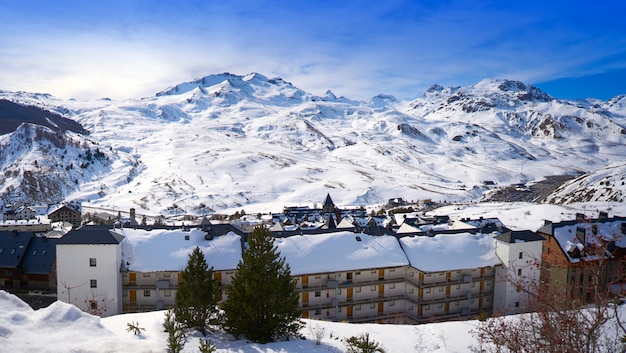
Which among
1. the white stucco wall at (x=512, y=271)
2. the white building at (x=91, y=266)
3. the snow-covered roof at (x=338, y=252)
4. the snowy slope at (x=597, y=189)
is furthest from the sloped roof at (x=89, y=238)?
the snowy slope at (x=597, y=189)

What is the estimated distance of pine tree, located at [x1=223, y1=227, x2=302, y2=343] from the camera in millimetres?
21688

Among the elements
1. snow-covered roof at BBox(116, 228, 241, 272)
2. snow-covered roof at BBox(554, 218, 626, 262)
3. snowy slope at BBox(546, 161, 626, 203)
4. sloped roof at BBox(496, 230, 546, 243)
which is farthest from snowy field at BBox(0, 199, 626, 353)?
snowy slope at BBox(546, 161, 626, 203)

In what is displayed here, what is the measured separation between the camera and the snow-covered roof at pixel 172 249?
39.7 meters

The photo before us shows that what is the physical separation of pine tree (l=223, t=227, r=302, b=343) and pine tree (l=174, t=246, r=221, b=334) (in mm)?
1022

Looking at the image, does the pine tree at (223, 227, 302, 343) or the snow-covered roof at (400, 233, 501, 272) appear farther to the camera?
the snow-covered roof at (400, 233, 501, 272)

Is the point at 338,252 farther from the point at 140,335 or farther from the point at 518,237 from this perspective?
the point at 140,335

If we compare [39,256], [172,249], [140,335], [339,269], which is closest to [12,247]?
[39,256]

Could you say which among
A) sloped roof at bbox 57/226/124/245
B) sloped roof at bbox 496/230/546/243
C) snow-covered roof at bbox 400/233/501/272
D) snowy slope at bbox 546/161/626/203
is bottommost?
snowy slope at bbox 546/161/626/203

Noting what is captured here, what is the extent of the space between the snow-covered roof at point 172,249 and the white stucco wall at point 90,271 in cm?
197

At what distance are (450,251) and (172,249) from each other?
29.3 m

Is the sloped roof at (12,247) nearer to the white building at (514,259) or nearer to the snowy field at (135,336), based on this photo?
the snowy field at (135,336)

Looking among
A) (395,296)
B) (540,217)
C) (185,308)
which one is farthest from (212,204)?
(185,308)

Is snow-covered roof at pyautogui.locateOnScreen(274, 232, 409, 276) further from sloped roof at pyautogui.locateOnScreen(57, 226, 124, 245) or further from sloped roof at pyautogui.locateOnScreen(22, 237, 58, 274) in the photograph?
sloped roof at pyautogui.locateOnScreen(22, 237, 58, 274)

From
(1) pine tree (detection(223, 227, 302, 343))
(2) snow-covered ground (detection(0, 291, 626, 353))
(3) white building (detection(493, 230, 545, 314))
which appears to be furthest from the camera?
(3) white building (detection(493, 230, 545, 314))
